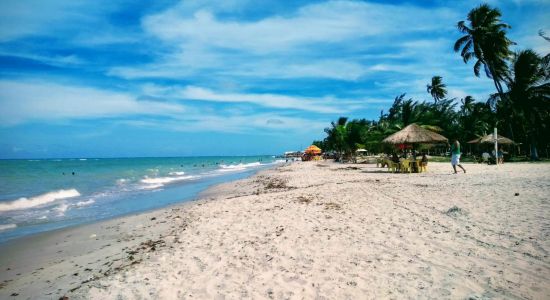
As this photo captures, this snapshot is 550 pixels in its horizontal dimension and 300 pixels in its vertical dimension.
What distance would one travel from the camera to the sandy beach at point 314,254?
12.3ft

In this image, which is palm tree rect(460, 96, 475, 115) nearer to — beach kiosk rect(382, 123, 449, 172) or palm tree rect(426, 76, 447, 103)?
palm tree rect(426, 76, 447, 103)

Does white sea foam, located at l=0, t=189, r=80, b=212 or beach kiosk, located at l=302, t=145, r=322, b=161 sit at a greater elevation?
beach kiosk, located at l=302, t=145, r=322, b=161

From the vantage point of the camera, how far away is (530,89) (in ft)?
81.7

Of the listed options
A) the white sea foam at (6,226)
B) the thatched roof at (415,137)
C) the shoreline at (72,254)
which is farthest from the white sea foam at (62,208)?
the thatched roof at (415,137)

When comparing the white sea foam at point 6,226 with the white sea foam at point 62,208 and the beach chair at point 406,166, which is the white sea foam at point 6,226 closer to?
the white sea foam at point 62,208

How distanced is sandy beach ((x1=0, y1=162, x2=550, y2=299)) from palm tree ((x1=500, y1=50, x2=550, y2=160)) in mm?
21235

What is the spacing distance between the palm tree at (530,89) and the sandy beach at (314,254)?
69.7 ft

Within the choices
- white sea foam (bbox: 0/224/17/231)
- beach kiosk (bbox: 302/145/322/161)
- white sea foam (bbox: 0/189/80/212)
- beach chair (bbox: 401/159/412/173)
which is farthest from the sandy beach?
beach kiosk (bbox: 302/145/322/161)

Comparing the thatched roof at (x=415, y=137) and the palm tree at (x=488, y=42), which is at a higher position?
the palm tree at (x=488, y=42)

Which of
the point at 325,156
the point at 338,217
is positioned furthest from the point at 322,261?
the point at 325,156

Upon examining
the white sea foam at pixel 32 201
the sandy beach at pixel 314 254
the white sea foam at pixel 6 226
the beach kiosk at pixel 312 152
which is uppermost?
the beach kiosk at pixel 312 152

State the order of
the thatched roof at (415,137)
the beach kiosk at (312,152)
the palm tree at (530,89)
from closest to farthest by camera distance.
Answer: the thatched roof at (415,137) < the palm tree at (530,89) < the beach kiosk at (312,152)

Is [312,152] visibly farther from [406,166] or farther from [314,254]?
[314,254]

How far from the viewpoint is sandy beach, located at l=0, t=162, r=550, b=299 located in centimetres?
374
